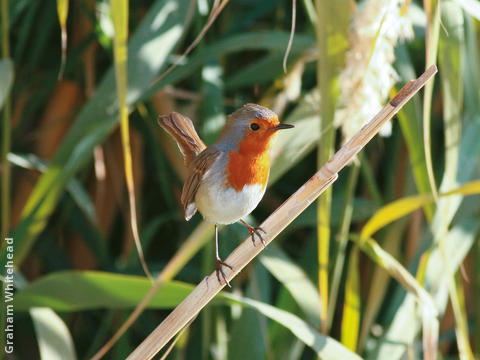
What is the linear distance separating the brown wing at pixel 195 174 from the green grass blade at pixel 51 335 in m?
0.55

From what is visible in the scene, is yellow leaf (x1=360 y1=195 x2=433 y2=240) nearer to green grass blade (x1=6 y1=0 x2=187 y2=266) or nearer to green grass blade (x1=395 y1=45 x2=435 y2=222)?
green grass blade (x1=395 y1=45 x2=435 y2=222)

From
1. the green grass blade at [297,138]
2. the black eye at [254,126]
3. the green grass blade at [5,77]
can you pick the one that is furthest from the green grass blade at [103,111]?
the black eye at [254,126]

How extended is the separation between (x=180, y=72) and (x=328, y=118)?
1.80ft

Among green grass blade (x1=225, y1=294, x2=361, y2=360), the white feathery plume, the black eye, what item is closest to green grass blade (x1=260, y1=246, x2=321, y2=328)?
green grass blade (x1=225, y1=294, x2=361, y2=360)

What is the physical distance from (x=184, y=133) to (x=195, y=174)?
0.17 ft

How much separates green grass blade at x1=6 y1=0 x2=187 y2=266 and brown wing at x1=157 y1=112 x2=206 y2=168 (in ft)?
1.72

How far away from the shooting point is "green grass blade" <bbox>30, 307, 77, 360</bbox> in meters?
1.19

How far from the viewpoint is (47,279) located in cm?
112

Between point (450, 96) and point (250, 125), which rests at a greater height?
point (450, 96)

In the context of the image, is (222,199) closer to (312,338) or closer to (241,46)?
(312,338)

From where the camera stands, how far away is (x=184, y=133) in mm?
775

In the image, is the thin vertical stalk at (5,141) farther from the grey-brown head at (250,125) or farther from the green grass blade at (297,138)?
the grey-brown head at (250,125)

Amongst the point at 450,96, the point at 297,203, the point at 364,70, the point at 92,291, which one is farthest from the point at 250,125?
the point at 450,96

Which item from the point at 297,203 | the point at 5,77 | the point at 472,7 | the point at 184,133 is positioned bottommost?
the point at 297,203
